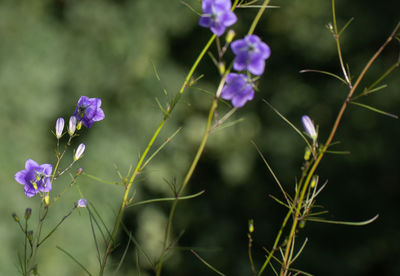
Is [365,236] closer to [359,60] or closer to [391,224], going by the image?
[391,224]

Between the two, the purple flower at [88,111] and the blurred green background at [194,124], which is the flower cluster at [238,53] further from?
the blurred green background at [194,124]

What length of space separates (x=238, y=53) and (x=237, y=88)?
33 mm

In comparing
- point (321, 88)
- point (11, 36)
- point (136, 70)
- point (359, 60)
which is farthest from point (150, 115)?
point (359, 60)

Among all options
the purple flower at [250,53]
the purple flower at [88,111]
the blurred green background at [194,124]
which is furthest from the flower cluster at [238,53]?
the blurred green background at [194,124]

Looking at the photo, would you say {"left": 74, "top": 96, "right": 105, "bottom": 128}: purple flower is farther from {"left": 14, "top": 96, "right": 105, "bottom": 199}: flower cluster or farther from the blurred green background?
the blurred green background

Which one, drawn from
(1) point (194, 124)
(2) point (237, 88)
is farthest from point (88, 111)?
(1) point (194, 124)

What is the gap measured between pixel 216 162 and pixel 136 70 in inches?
31.7

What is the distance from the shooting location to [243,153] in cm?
303

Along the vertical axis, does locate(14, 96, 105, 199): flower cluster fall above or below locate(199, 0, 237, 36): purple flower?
below

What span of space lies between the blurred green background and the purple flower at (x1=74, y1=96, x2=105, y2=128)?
6.21 feet

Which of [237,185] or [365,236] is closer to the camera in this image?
[365,236]

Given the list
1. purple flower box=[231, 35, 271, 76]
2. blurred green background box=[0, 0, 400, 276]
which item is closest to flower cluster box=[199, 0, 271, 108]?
purple flower box=[231, 35, 271, 76]

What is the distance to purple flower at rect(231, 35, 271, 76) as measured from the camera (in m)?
0.42

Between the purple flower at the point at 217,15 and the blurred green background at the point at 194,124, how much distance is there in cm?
200
